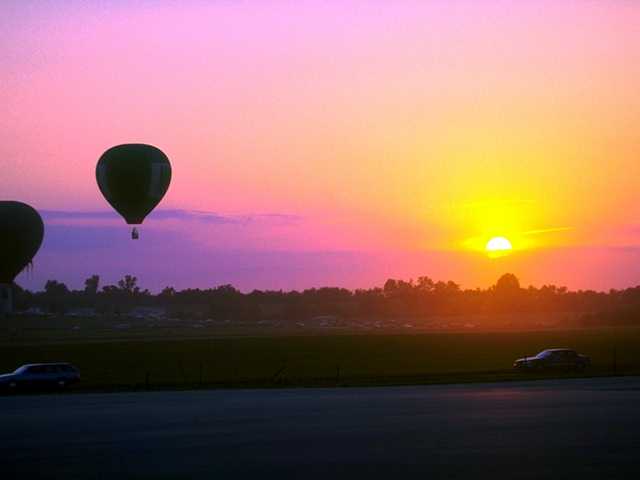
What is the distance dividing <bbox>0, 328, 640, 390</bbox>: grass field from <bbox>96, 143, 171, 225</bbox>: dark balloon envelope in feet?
29.1

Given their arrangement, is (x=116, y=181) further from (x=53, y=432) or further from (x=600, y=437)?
(x=600, y=437)

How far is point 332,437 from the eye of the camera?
70.5ft

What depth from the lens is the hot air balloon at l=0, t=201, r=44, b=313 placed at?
67.7 meters

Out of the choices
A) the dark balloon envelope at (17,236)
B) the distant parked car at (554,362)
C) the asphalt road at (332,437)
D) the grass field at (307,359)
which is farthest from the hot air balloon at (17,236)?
the asphalt road at (332,437)

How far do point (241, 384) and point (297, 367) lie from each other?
551 inches

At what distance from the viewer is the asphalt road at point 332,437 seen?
17.3 m

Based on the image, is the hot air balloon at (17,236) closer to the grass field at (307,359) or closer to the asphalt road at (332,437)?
the grass field at (307,359)

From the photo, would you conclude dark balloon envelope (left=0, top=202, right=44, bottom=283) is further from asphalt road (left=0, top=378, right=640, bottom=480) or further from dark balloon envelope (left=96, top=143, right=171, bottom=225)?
asphalt road (left=0, top=378, right=640, bottom=480)

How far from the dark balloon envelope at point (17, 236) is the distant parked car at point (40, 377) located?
80.3ft

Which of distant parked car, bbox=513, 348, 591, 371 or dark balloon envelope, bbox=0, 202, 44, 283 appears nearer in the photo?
distant parked car, bbox=513, 348, 591, 371

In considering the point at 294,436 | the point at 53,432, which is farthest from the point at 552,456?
the point at 53,432

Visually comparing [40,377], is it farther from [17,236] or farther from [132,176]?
[17,236]

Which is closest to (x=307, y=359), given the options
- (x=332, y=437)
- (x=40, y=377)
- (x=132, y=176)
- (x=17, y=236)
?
(x=132, y=176)

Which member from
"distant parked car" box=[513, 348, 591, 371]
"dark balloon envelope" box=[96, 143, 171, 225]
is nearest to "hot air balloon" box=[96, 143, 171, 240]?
"dark balloon envelope" box=[96, 143, 171, 225]
